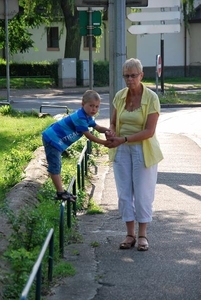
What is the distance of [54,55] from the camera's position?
60.4 meters

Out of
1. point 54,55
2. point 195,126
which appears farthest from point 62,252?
point 54,55

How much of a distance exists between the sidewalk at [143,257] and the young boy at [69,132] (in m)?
0.73

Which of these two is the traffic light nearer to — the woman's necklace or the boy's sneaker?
the boy's sneaker

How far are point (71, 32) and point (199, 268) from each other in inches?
1470

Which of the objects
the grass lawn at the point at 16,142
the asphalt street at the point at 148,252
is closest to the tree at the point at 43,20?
the grass lawn at the point at 16,142

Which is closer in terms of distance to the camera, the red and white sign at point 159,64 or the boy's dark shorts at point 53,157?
the boy's dark shorts at point 53,157

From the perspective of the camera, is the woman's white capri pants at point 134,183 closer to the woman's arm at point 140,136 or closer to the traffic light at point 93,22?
the woman's arm at point 140,136

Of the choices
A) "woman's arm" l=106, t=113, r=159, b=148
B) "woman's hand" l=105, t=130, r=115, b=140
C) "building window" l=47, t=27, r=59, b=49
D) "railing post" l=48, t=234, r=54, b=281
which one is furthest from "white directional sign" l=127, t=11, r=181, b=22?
"building window" l=47, t=27, r=59, b=49

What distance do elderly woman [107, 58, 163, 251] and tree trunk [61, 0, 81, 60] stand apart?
3498cm

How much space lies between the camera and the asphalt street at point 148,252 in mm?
7031

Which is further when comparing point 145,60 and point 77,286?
point 145,60

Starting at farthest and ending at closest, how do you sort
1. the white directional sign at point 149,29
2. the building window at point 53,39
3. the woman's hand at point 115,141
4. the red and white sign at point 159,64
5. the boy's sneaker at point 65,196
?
1. the building window at point 53,39
2. the red and white sign at point 159,64
3. the white directional sign at point 149,29
4. the boy's sneaker at point 65,196
5. the woman's hand at point 115,141

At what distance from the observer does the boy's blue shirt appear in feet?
28.7

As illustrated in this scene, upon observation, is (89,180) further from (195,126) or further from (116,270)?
(195,126)
